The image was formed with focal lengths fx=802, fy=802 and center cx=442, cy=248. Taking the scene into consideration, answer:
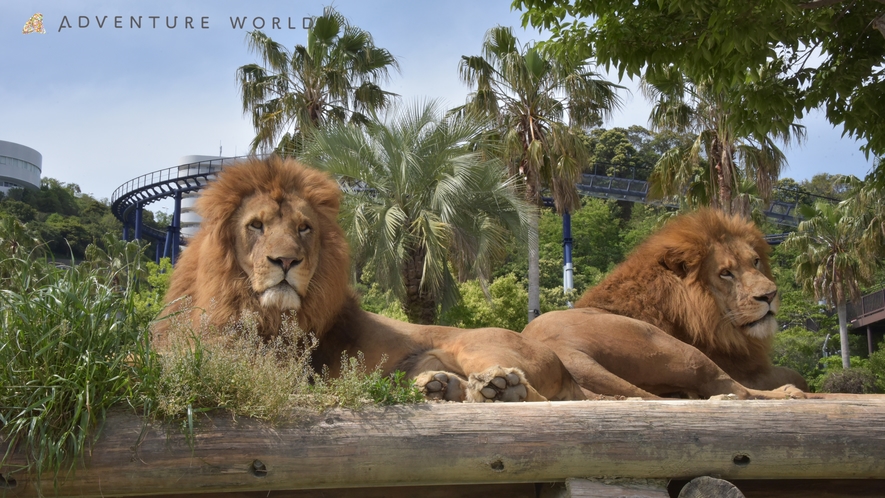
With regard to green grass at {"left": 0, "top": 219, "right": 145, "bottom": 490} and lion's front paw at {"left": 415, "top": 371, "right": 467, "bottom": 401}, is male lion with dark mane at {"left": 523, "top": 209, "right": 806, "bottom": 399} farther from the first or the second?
green grass at {"left": 0, "top": 219, "right": 145, "bottom": 490}

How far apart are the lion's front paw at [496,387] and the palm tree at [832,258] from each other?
105ft

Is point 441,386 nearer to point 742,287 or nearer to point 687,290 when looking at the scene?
point 687,290

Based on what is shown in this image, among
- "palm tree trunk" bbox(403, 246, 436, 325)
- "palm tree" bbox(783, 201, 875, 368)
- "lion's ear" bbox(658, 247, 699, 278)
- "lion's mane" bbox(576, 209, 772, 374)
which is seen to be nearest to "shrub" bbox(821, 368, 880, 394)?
"palm tree trunk" bbox(403, 246, 436, 325)

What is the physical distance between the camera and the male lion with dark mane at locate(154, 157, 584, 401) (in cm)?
469

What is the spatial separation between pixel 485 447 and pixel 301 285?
66.2 inches

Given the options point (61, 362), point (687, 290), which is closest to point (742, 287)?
point (687, 290)

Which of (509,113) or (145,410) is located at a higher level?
(509,113)

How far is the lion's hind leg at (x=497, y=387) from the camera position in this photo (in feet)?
12.9

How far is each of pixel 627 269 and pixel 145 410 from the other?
13.4 feet

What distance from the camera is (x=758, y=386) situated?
5.93m

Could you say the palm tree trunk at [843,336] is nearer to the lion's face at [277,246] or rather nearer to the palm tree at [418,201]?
the palm tree at [418,201]

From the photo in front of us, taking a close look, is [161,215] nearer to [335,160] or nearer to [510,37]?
[510,37]

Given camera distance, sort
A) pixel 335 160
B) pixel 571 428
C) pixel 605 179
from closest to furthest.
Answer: pixel 571 428 → pixel 335 160 → pixel 605 179

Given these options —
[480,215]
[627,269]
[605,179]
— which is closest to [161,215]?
[605,179]
